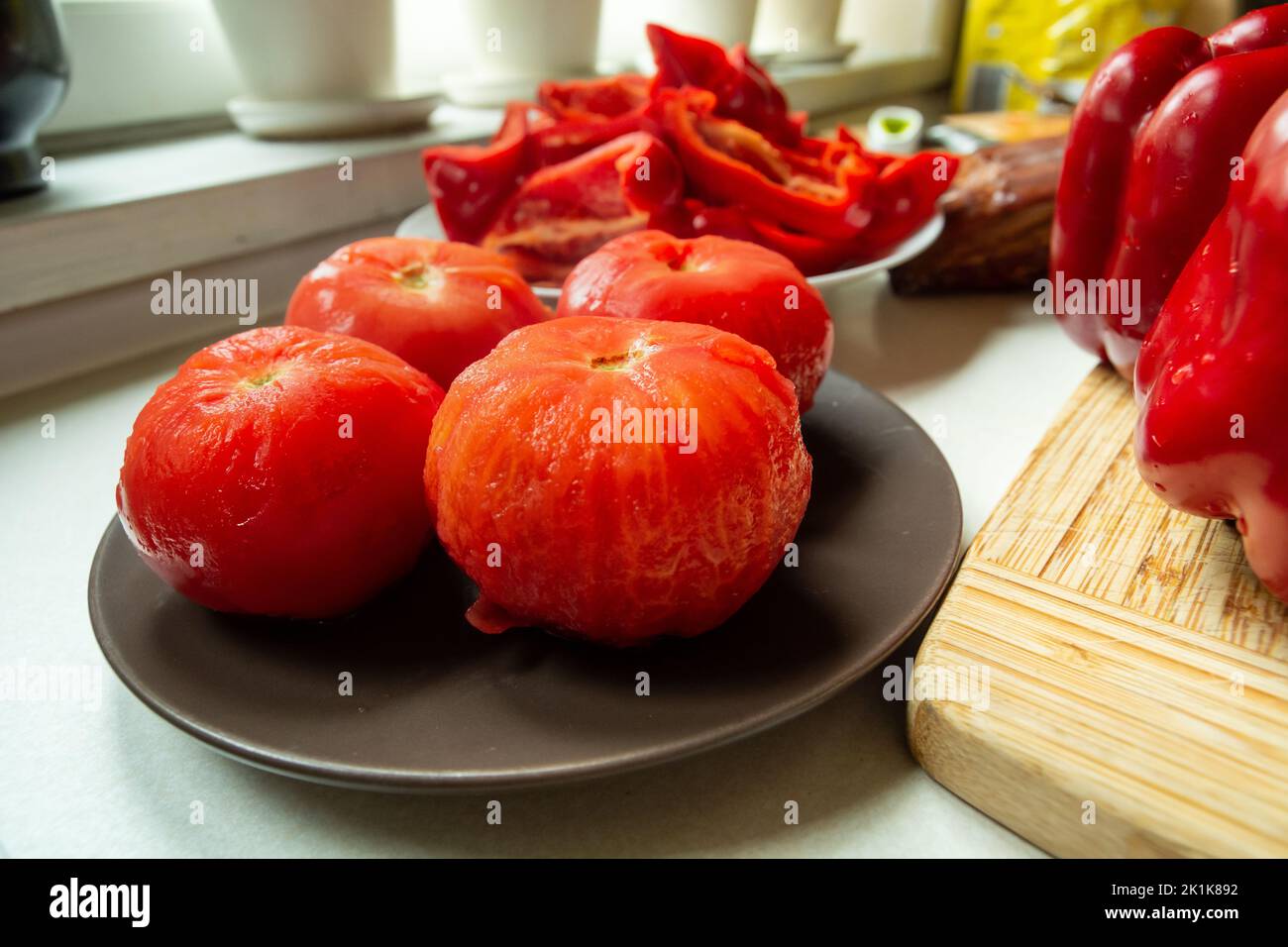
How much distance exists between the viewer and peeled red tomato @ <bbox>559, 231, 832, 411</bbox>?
2.00 ft

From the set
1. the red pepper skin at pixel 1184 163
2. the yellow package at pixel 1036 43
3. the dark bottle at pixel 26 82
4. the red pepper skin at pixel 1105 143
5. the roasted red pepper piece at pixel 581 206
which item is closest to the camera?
the red pepper skin at pixel 1184 163

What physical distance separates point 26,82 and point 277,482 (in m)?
0.68

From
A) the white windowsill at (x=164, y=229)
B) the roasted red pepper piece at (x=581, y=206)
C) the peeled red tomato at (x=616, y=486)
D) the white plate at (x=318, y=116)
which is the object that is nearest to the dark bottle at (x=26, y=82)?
the white windowsill at (x=164, y=229)

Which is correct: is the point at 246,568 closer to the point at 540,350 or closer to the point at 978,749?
the point at 540,350

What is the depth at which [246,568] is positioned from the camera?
0.48 metres

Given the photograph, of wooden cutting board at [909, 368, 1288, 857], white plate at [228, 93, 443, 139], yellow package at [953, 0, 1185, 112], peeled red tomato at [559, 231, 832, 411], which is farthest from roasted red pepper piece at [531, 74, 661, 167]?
yellow package at [953, 0, 1185, 112]

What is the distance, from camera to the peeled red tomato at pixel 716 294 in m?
0.61

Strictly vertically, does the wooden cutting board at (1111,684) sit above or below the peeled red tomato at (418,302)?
below

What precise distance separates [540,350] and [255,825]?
27cm

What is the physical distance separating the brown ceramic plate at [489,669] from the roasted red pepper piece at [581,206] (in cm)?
49

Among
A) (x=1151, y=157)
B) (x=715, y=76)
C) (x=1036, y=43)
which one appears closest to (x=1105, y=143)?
(x=1151, y=157)

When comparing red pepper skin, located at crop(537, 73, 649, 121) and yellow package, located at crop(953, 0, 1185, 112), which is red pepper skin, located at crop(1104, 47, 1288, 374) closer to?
red pepper skin, located at crop(537, 73, 649, 121)

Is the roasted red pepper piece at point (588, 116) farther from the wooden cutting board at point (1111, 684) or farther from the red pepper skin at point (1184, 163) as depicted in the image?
the wooden cutting board at point (1111, 684)

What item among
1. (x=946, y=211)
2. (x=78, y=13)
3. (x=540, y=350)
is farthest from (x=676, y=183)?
(x=78, y=13)
